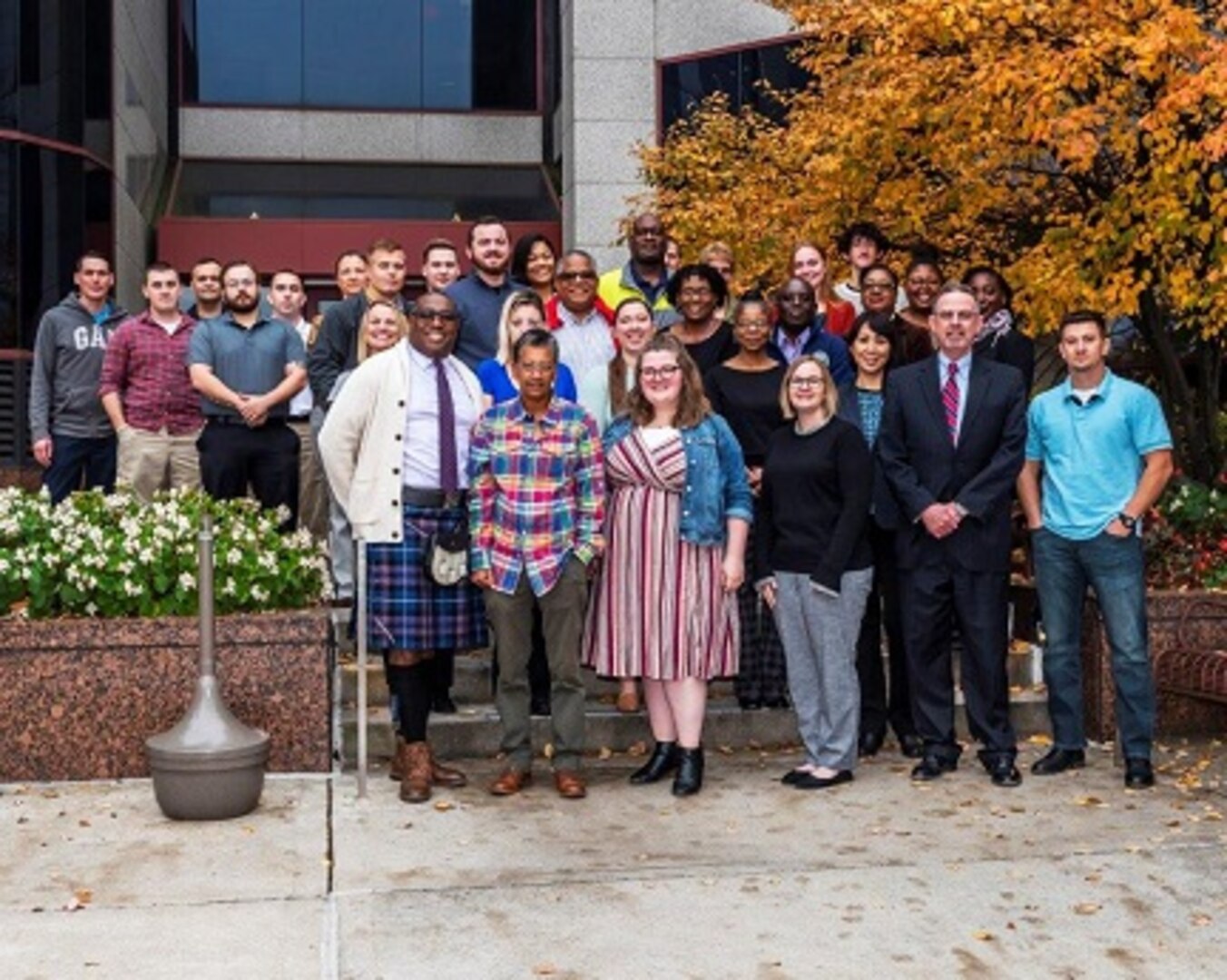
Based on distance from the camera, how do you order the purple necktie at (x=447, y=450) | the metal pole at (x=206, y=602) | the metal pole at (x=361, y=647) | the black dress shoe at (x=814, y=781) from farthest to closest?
the black dress shoe at (x=814, y=781) → the purple necktie at (x=447, y=450) → the metal pole at (x=361, y=647) → the metal pole at (x=206, y=602)

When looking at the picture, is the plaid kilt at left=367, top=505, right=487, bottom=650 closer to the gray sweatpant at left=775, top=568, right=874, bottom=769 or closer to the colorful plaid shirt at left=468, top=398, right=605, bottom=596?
the colorful plaid shirt at left=468, top=398, right=605, bottom=596

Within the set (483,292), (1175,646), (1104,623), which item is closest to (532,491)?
(483,292)

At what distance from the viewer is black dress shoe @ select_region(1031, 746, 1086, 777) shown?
301 inches

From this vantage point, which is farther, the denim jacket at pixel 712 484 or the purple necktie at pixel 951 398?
the purple necktie at pixel 951 398

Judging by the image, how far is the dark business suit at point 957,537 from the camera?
745cm

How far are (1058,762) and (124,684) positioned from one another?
4331 millimetres

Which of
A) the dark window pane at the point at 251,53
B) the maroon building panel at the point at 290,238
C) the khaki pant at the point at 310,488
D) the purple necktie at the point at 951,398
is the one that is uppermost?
the dark window pane at the point at 251,53

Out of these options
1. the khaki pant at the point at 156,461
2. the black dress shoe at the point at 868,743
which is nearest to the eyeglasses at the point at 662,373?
the black dress shoe at the point at 868,743

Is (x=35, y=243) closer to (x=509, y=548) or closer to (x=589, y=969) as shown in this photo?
(x=509, y=548)

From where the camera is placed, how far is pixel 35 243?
58.0ft

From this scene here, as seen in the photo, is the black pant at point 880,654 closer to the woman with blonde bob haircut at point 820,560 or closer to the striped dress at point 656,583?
the woman with blonde bob haircut at point 820,560

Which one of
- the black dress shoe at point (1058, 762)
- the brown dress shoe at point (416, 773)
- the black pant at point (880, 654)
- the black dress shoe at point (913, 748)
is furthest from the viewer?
the black dress shoe at point (913, 748)

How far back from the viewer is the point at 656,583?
24.0 feet

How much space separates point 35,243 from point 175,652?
11529 millimetres
